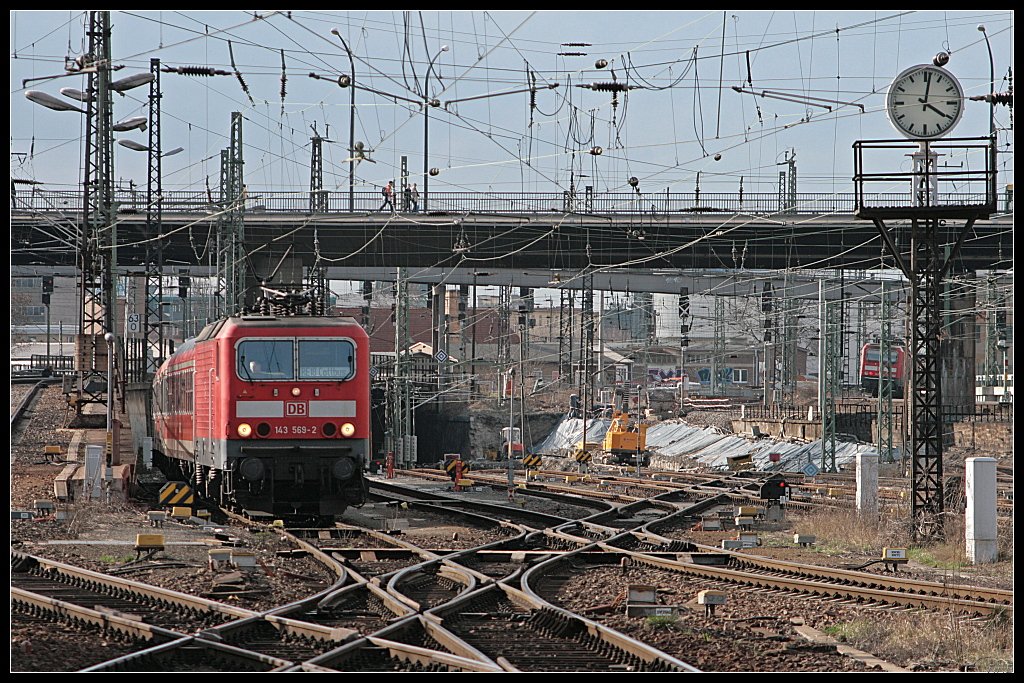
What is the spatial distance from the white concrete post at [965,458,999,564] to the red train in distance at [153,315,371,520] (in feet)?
26.5

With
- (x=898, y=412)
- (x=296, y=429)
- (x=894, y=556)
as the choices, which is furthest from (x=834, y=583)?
(x=898, y=412)

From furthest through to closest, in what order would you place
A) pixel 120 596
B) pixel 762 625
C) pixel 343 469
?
1. pixel 343 469
2. pixel 120 596
3. pixel 762 625

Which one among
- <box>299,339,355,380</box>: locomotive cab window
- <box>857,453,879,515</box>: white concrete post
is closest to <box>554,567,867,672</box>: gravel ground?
<box>299,339,355,380</box>: locomotive cab window

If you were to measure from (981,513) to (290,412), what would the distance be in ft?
29.7

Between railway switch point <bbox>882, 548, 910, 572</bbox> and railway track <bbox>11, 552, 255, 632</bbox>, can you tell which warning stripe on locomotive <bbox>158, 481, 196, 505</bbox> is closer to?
railway track <bbox>11, 552, 255, 632</bbox>

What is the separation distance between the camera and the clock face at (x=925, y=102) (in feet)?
53.1

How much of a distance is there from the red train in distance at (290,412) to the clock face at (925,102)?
779 centimetres

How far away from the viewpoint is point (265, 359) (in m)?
17.5

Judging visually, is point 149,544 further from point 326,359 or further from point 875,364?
point 875,364

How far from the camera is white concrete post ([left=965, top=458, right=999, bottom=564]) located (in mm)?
14219

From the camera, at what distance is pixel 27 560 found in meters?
13.4

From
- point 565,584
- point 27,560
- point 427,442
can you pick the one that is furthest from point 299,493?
point 427,442

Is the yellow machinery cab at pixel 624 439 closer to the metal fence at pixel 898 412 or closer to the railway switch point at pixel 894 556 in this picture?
the metal fence at pixel 898 412

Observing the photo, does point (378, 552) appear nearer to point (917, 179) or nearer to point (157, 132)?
point (917, 179)
